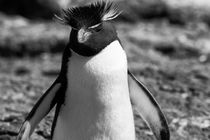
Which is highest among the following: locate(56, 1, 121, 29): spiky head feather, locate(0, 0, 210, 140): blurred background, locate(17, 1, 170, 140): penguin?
locate(56, 1, 121, 29): spiky head feather

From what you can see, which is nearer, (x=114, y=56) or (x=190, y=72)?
(x=114, y=56)

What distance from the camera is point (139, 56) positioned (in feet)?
20.4

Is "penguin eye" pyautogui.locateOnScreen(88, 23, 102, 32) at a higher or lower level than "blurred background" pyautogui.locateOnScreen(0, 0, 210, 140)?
higher

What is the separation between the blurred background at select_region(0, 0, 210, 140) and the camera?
14.1 ft

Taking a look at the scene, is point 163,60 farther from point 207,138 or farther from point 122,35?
point 207,138

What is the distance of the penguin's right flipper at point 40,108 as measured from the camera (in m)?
3.23

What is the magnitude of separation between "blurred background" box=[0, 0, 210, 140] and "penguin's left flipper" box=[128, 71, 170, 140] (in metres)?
0.47

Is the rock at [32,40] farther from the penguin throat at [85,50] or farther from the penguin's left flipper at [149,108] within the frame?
the penguin throat at [85,50]

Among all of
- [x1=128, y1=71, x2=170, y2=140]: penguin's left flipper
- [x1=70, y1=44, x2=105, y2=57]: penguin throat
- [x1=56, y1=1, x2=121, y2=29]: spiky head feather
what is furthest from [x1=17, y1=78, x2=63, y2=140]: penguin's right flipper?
[x1=128, y1=71, x2=170, y2=140]: penguin's left flipper

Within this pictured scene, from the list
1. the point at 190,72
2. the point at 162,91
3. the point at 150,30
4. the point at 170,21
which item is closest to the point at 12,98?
the point at 162,91

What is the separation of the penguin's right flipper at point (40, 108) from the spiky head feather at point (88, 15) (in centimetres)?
38

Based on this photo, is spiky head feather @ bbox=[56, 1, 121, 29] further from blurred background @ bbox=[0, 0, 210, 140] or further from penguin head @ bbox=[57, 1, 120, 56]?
blurred background @ bbox=[0, 0, 210, 140]

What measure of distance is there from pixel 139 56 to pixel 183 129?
2172mm

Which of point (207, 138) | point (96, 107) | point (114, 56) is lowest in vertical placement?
point (207, 138)
